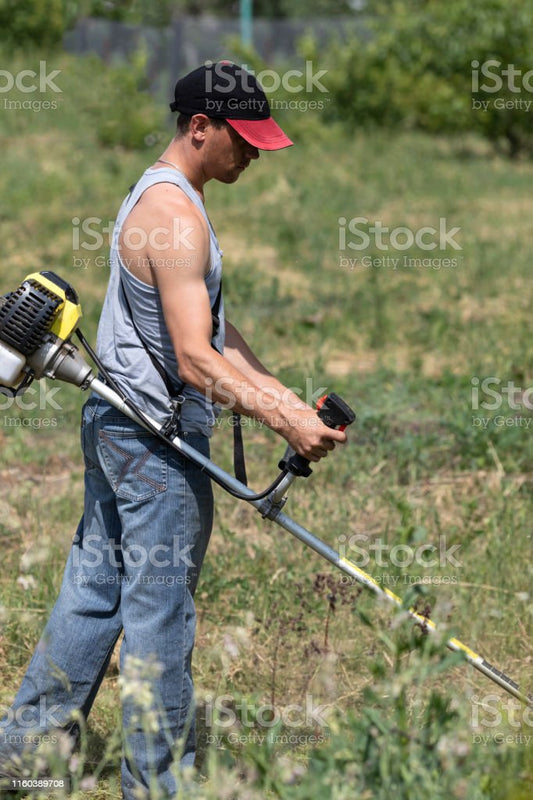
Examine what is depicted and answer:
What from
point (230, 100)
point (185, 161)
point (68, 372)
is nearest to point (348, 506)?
point (68, 372)

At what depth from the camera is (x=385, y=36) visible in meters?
16.2

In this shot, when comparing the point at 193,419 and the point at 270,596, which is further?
the point at 270,596

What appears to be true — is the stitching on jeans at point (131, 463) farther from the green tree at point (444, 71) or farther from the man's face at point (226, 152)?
the green tree at point (444, 71)

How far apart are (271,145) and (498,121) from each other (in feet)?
43.4

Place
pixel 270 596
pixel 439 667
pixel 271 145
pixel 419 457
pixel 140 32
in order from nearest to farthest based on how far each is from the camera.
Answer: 1. pixel 439 667
2. pixel 271 145
3. pixel 270 596
4. pixel 419 457
5. pixel 140 32

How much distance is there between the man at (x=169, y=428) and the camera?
2830 mm

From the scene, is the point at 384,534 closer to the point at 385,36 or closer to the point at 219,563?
the point at 219,563

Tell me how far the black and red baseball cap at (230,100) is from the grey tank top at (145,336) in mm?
191

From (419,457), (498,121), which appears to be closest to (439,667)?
(419,457)

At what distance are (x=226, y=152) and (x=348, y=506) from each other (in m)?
2.31

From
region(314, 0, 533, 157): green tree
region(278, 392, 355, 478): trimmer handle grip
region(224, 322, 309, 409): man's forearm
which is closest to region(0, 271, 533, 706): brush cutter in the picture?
region(278, 392, 355, 478): trimmer handle grip

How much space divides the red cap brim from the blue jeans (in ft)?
2.68

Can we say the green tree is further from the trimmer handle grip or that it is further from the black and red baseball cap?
the trimmer handle grip

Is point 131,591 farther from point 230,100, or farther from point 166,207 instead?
point 230,100
